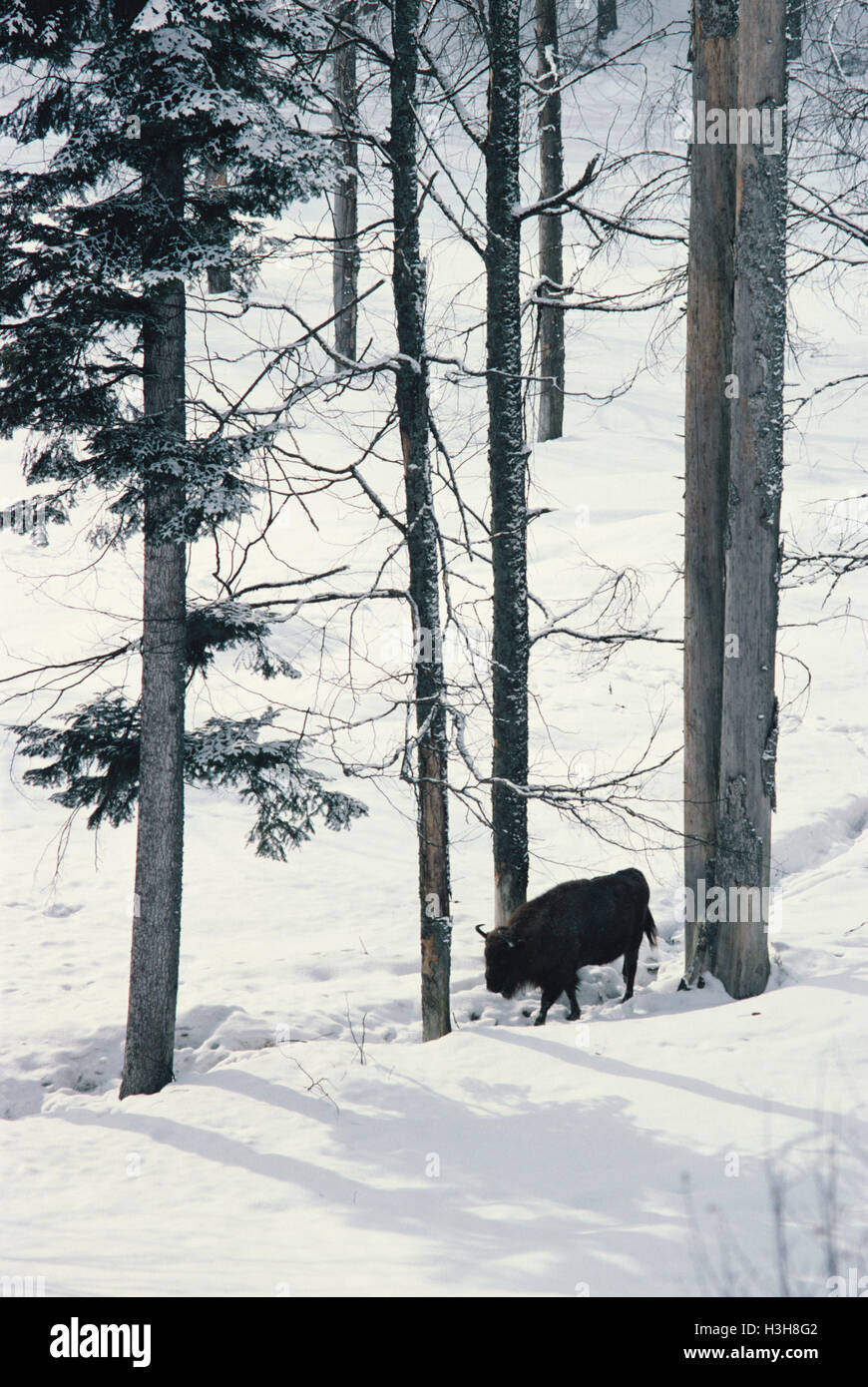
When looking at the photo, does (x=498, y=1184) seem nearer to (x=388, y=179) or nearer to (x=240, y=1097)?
(x=240, y=1097)

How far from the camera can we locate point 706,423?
8289 millimetres

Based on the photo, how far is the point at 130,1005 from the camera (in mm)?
8109

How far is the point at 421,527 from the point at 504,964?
146 inches

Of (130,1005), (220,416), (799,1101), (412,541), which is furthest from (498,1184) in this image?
(220,416)

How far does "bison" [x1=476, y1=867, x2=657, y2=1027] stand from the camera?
29.2ft

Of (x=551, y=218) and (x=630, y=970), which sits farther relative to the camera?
(x=551, y=218)

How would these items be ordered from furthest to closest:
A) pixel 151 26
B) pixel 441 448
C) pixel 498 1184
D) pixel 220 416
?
pixel 441 448
pixel 220 416
pixel 151 26
pixel 498 1184

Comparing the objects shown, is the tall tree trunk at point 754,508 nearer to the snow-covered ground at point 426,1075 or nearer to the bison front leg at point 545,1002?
the snow-covered ground at point 426,1075

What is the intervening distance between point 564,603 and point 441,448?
819 cm

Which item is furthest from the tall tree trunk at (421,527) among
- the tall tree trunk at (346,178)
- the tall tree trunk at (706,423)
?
the tall tree trunk at (706,423)

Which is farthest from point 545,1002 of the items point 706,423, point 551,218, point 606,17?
point 606,17

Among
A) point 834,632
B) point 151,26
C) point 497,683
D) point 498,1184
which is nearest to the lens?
point 498,1184

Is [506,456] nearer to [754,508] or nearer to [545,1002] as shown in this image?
[754,508]

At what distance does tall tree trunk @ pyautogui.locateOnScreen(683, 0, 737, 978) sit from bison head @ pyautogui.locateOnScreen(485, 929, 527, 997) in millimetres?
1388
